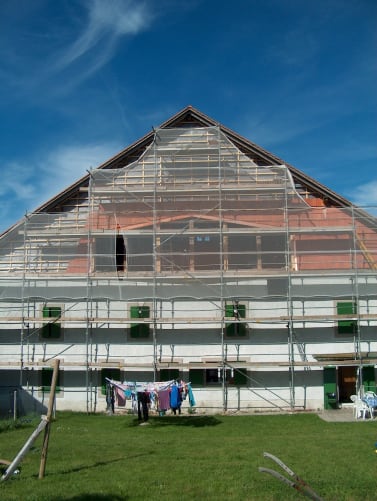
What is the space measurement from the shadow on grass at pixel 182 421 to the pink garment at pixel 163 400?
50 cm

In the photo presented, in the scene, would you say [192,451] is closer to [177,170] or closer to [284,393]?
[284,393]

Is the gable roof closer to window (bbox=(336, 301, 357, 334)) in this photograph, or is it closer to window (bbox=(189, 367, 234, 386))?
window (bbox=(336, 301, 357, 334))

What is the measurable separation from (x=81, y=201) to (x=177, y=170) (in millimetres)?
4785

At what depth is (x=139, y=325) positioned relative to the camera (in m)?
24.4

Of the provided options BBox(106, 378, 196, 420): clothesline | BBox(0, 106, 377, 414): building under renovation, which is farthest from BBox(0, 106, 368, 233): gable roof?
BBox(106, 378, 196, 420): clothesline

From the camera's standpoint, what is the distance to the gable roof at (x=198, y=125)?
86.0 ft

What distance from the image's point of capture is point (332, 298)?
2428 cm

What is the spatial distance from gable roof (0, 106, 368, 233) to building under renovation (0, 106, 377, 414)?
0.97 metres

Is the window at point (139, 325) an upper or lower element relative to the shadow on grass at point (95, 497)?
upper

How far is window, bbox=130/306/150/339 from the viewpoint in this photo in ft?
79.8

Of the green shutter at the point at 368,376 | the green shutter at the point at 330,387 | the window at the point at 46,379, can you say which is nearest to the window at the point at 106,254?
the window at the point at 46,379

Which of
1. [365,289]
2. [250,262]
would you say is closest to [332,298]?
[365,289]

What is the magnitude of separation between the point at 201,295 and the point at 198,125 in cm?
877

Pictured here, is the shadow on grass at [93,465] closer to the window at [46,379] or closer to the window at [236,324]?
the window at [236,324]
